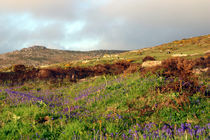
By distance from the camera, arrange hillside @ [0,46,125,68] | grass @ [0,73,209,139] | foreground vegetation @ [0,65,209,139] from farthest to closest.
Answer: hillside @ [0,46,125,68]
grass @ [0,73,209,139]
foreground vegetation @ [0,65,209,139]

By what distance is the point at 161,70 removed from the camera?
8820 mm

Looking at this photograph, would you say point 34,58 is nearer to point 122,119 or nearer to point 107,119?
point 107,119

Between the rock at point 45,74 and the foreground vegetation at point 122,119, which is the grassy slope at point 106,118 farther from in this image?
the rock at point 45,74

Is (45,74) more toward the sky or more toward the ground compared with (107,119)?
more toward the sky

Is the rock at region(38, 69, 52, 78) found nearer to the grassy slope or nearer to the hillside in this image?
the grassy slope

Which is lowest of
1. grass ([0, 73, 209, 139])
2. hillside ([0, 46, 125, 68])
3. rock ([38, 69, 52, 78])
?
grass ([0, 73, 209, 139])

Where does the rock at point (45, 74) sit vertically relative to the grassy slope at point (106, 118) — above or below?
above

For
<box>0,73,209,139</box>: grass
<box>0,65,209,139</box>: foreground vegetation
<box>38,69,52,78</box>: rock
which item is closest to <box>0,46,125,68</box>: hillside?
<box>38,69,52,78</box>: rock

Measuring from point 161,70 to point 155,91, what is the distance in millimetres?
2797

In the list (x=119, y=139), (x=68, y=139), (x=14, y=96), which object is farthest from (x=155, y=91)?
(x=14, y=96)

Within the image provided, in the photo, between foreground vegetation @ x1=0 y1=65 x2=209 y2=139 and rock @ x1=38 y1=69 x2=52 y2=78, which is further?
rock @ x1=38 y1=69 x2=52 y2=78

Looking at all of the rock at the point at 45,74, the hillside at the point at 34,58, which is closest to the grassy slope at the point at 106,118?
the rock at the point at 45,74

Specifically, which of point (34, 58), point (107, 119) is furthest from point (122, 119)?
point (34, 58)

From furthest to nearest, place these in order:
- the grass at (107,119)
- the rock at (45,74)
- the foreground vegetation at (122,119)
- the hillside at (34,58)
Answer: the hillside at (34,58), the rock at (45,74), the grass at (107,119), the foreground vegetation at (122,119)
